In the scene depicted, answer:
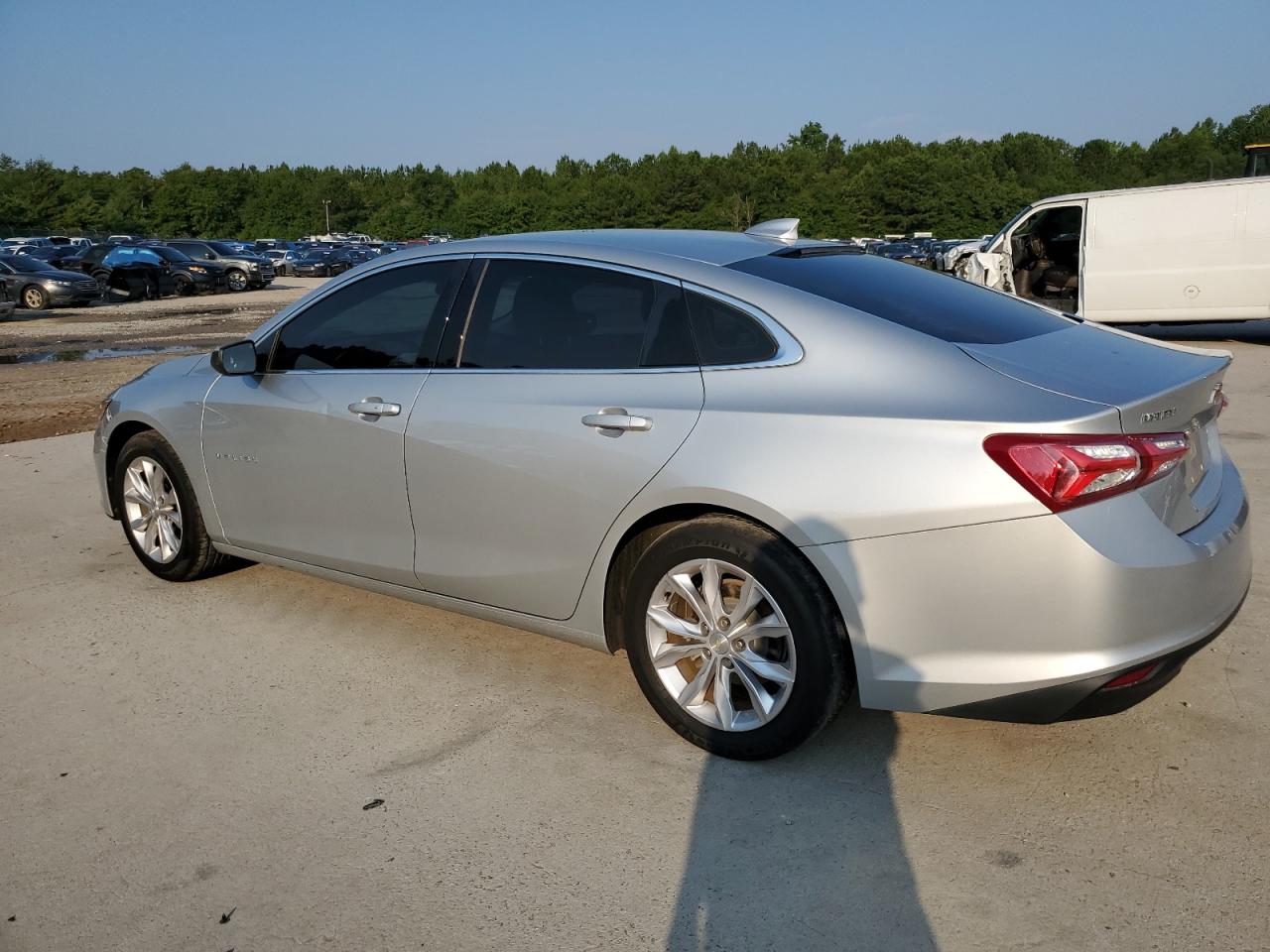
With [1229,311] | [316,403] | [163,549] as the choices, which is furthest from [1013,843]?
[1229,311]

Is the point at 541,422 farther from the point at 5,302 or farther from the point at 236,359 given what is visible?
the point at 5,302

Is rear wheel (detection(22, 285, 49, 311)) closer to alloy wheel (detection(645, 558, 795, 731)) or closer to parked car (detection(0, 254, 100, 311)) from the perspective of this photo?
parked car (detection(0, 254, 100, 311))

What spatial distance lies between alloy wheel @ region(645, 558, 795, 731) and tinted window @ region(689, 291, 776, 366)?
0.63 metres

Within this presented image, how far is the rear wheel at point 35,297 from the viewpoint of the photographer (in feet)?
87.8

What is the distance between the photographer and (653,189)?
114 meters

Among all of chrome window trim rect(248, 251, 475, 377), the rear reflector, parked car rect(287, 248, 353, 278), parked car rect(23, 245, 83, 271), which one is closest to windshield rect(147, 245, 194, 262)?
parked car rect(23, 245, 83, 271)

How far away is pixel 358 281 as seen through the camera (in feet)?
A: 14.7

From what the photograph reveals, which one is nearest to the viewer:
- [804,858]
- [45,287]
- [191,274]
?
[804,858]

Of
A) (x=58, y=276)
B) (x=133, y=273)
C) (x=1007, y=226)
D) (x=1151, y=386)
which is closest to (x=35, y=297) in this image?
(x=58, y=276)

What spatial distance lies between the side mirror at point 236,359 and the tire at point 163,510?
0.56 m

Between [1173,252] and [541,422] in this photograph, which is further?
[1173,252]

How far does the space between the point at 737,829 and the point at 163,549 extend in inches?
135

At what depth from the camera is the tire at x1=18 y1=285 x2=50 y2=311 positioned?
2677cm

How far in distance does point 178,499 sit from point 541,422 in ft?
7.65
